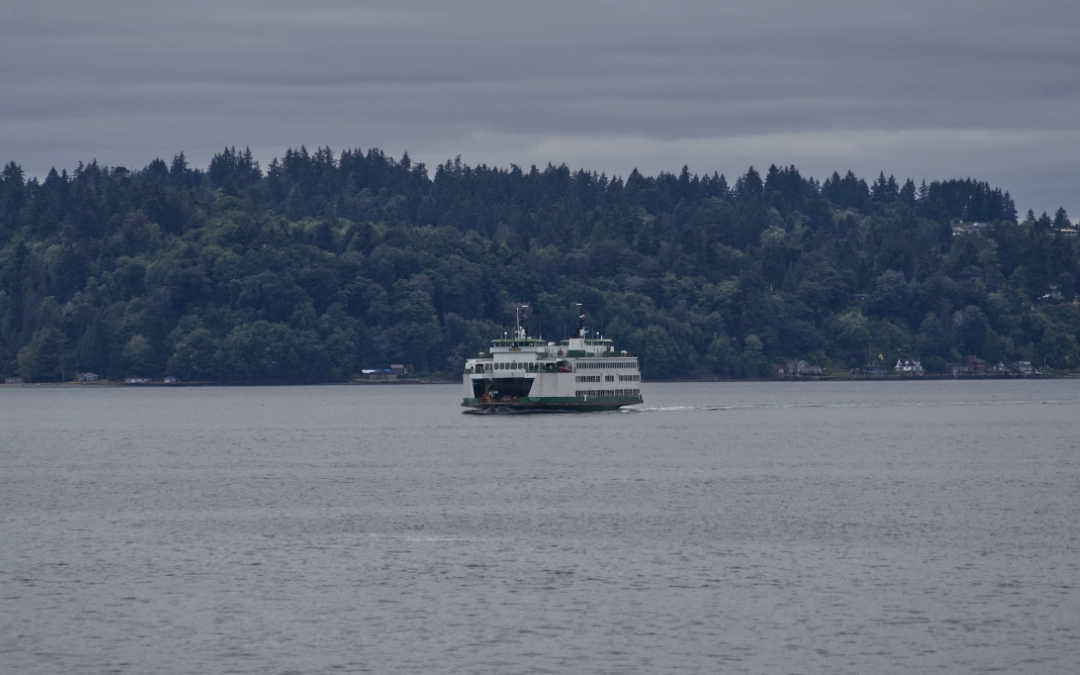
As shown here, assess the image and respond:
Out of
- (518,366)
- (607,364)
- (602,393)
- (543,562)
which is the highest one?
(607,364)

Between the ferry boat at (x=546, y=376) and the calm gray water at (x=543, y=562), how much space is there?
39664 mm

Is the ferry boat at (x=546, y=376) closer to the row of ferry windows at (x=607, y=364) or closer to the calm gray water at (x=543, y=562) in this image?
the row of ferry windows at (x=607, y=364)

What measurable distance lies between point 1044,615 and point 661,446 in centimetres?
7554

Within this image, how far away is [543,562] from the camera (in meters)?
62.8

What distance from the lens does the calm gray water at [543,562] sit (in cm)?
4747

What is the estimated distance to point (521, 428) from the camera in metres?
150

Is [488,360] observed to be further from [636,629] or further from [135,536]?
[636,629]

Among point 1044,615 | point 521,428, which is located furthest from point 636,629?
point 521,428

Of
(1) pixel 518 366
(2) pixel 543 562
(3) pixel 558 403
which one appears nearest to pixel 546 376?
(1) pixel 518 366

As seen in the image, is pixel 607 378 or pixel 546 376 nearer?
pixel 546 376

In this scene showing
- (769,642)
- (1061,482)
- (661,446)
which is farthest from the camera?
(661,446)

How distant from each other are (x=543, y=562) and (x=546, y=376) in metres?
97.2

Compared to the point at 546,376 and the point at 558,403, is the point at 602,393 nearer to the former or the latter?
the point at 558,403

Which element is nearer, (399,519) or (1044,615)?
(1044,615)
